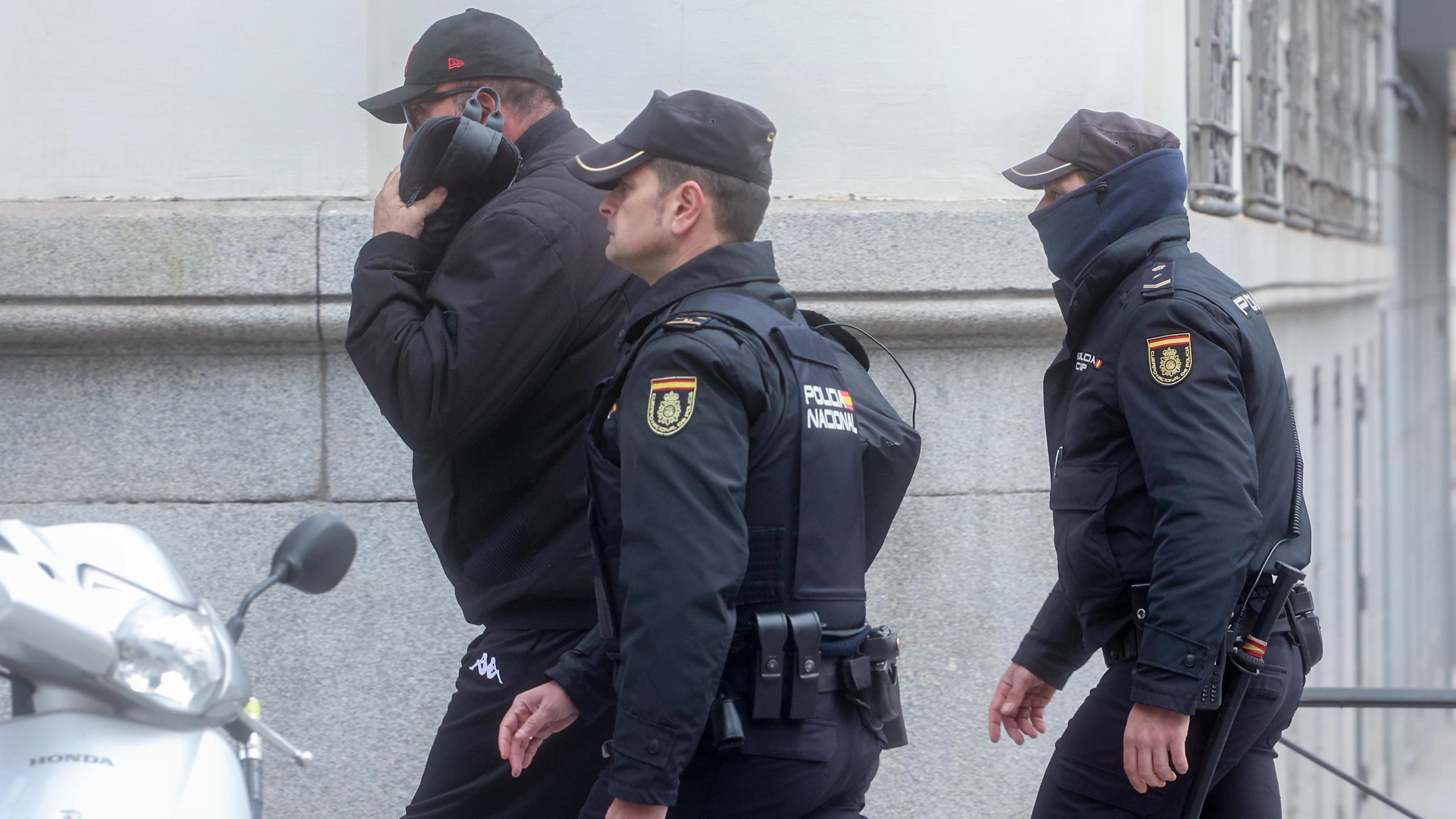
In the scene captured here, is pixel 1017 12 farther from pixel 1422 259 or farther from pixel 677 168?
A: pixel 1422 259

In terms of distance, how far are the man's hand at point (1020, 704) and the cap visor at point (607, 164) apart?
5.07 ft

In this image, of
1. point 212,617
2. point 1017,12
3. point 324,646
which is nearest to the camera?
point 212,617

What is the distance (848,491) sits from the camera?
8.02ft

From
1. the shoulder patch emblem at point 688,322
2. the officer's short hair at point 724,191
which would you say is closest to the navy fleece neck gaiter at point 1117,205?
the officer's short hair at point 724,191

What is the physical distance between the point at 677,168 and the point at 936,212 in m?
2.00

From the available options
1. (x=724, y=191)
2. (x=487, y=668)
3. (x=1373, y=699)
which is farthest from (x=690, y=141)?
(x=1373, y=699)

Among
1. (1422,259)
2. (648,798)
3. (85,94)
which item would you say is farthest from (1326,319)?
(1422,259)

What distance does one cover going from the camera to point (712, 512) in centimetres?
225

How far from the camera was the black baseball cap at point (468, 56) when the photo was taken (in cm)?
308

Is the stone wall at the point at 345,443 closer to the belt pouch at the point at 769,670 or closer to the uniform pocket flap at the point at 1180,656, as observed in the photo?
the uniform pocket flap at the point at 1180,656

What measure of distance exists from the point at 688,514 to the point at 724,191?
2.02 feet

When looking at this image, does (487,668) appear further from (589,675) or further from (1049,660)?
(1049,660)

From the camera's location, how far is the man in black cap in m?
2.78

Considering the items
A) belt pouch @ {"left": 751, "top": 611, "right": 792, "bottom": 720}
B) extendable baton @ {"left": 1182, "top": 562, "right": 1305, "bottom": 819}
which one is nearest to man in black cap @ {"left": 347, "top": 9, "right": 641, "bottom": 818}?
belt pouch @ {"left": 751, "top": 611, "right": 792, "bottom": 720}
